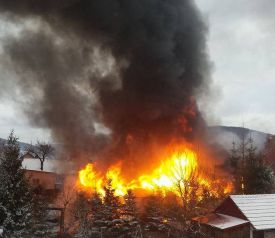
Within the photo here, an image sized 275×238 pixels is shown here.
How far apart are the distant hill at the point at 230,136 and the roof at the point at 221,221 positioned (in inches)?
897

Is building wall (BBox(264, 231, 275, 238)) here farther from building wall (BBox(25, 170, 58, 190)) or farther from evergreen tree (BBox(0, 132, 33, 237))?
building wall (BBox(25, 170, 58, 190))

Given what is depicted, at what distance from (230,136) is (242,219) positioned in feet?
131

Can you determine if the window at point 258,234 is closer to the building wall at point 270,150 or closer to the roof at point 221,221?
the roof at point 221,221

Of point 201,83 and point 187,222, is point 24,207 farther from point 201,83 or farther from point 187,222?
point 201,83

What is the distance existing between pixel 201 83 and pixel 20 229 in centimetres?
3010

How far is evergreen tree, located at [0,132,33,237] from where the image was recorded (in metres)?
19.5

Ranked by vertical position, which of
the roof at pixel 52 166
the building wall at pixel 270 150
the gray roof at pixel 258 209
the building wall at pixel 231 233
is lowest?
the building wall at pixel 231 233

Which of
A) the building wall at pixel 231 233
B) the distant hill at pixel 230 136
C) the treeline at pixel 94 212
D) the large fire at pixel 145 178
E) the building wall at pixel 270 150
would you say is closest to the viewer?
the treeline at pixel 94 212

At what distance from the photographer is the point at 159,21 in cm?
4072

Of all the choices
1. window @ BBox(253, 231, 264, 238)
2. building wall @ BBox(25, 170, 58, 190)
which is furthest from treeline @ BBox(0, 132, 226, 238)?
building wall @ BBox(25, 170, 58, 190)

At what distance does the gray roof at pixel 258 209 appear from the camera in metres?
22.4

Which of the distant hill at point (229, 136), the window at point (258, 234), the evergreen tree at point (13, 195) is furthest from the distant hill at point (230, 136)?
the evergreen tree at point (13, 195)

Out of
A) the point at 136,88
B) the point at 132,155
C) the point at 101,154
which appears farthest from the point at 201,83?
the point at 101,154

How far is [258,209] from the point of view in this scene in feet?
78.1
